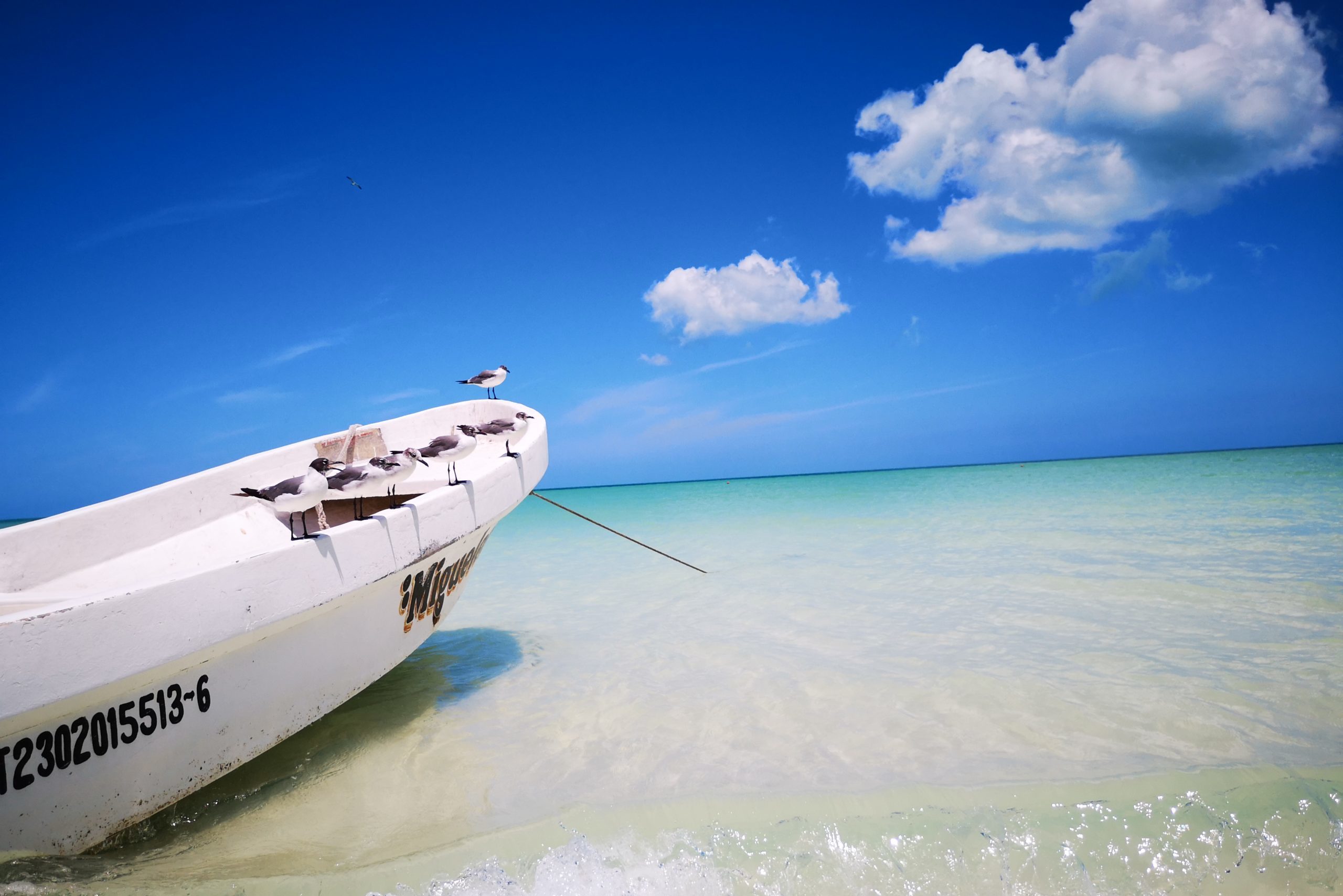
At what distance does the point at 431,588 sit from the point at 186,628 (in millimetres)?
1809

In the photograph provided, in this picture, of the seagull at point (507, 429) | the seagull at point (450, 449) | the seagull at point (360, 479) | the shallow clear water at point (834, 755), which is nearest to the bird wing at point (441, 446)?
the seagull at point (450, 449)

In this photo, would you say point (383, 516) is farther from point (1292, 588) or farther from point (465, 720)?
point (1292, 588)

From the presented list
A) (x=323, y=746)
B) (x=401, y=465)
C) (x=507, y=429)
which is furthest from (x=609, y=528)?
(x=323, y=746)

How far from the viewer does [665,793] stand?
3107 millimetres

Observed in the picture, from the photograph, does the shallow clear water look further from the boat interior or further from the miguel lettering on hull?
the boat interior

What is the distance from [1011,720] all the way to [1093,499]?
15194 millimetres

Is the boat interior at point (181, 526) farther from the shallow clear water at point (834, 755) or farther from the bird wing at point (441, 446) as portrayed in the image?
the shallow clear water at point (834, 755)

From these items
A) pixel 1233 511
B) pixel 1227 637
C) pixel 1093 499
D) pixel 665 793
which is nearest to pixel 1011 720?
pixel 665 793

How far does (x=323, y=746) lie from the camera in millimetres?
3877

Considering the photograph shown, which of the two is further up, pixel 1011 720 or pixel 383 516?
pixel 383 516

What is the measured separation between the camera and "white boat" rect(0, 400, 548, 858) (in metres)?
2.12

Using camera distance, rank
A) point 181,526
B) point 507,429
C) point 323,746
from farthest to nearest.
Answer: point 507,429, point 181,526, point 323,746

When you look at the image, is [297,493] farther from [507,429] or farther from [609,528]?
[609,528]

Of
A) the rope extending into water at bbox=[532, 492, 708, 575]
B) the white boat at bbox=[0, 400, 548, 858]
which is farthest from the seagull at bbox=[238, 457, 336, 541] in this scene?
the rope extending into water at bbox=[532, 492, 708, 575]
